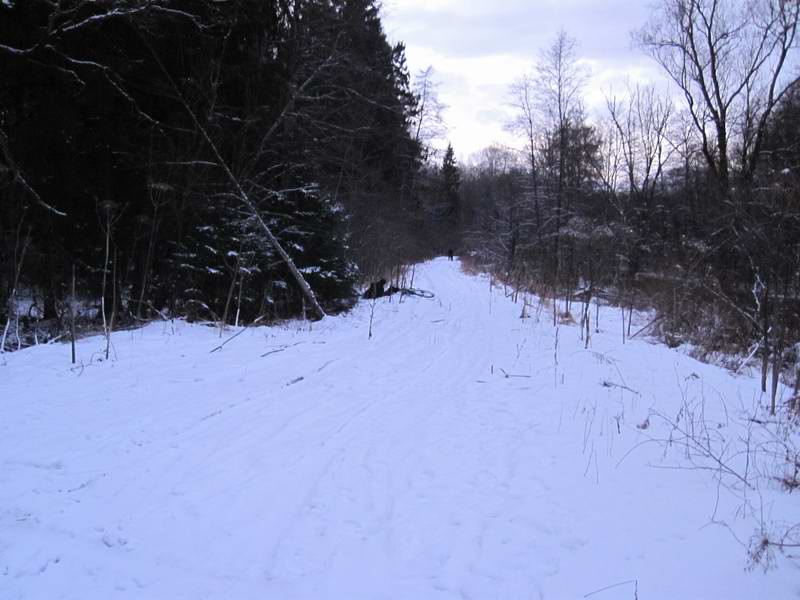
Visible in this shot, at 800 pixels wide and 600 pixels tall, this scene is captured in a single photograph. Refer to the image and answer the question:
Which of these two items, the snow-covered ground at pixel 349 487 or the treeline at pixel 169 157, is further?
the treeline at pixel 169 157

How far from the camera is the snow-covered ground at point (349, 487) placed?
8.62 feet

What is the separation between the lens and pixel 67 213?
9.41 m

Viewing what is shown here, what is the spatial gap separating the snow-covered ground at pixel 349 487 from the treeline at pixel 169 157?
131 inches

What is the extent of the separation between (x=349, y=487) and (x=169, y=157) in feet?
30.0

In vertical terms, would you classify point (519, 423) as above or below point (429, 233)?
below

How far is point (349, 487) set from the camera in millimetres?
3584

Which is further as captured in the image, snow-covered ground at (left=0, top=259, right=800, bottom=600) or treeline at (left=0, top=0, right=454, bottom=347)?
treeline at (left=0, top=0, right=454, bottom=347)

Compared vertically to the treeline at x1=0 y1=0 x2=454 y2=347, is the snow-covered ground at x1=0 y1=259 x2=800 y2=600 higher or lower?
lower

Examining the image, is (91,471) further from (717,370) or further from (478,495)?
(717,370)

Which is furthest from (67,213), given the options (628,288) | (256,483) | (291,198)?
(628,288)

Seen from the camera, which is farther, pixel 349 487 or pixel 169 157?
pixel 169 157

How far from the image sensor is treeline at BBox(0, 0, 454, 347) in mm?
8641

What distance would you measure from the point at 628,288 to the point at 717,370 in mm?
10211

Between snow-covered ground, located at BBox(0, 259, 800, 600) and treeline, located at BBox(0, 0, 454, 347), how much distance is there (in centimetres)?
334
